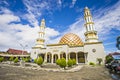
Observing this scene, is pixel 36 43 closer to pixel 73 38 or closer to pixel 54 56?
pixel 54 56

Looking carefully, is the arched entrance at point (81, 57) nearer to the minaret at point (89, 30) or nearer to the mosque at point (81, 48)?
the mosque at point (81, 48)

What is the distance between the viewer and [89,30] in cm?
3288

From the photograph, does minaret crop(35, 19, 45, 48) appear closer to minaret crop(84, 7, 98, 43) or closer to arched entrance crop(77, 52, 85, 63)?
arched entrance crop(77, 52, 85, 63)

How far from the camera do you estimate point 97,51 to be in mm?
29797

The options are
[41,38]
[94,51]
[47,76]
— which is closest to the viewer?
[47,76]

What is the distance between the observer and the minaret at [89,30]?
31.9 meters

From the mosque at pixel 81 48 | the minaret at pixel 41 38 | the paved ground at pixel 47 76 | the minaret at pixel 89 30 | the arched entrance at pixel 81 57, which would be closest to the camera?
the paved ground at pixel 47 76

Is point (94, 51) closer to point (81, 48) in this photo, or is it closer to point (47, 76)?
point (81, 48)

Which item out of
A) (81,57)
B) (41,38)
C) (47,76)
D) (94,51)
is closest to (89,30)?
(94,51)

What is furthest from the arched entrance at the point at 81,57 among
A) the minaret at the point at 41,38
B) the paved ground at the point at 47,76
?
the paved ground at the point at 47,76

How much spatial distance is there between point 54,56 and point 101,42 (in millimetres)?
17237

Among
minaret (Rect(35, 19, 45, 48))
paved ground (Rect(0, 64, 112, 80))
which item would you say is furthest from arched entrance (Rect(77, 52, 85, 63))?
paved ground (Rect(0, 64, 112, 80))

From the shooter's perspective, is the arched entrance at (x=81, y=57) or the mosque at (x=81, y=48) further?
the arched entrance at (x=81, y=57)

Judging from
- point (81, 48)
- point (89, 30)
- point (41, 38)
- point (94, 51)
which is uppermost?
point (89, 30)
